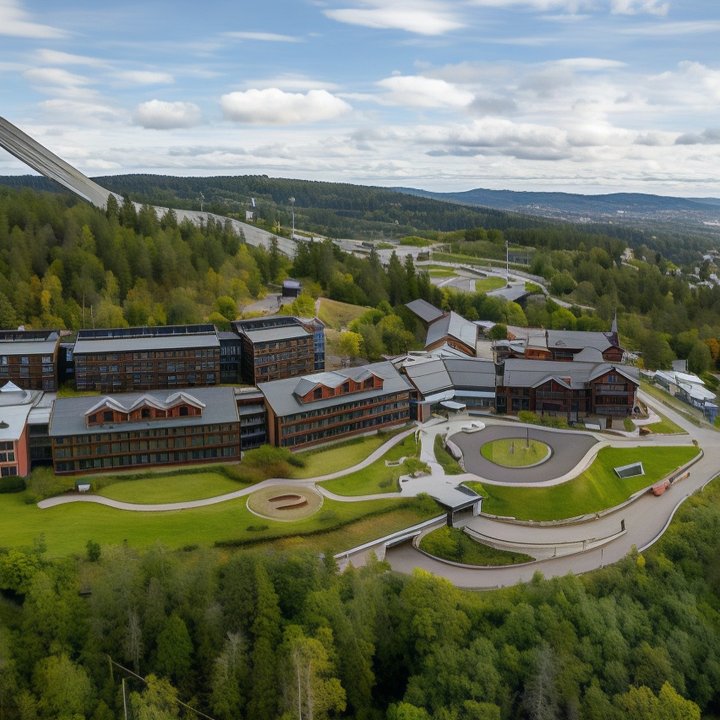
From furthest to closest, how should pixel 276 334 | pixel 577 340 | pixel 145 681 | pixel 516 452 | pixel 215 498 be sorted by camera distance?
pixel 577 340 < pixel 276 334 < pixel 516 452 < pixel 215 498 < pixel 145 681

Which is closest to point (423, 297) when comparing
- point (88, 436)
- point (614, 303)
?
point (614, 303)

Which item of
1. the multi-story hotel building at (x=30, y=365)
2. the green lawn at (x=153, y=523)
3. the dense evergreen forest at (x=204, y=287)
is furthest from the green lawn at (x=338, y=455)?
the multi-story hotel building at (x=30, y=365)

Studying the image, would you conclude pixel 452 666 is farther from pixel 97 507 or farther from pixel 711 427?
pixel 711 427

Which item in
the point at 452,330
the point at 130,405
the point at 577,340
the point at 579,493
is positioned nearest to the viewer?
the point at 579,493

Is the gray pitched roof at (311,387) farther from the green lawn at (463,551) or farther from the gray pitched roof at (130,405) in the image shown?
the green lawn at (463,551)

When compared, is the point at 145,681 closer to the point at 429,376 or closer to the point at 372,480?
the point at 372,480

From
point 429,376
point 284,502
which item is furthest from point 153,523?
point 429,376
